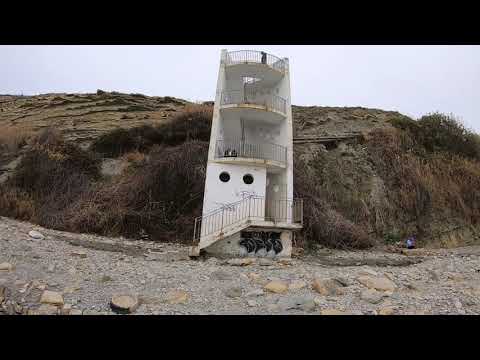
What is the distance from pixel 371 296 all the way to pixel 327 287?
120 cm

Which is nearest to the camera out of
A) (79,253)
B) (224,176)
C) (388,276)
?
(388,276)

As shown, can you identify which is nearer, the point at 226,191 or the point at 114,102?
the point at 226,191

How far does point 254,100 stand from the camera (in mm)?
18906

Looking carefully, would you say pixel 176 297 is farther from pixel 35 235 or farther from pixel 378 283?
pixel 35 235

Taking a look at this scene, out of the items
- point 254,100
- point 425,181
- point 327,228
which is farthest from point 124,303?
point 425,181

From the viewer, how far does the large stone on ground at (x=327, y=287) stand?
9.64m

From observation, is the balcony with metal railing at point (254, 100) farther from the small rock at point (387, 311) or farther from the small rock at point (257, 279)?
the small rock at point (387, 311)

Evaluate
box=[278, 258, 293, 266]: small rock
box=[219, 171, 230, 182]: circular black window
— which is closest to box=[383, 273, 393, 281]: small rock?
box=[278, 258, 293, 266]: small rock

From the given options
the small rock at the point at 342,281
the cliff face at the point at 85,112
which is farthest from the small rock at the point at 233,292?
the cliff face at the point at 85,112

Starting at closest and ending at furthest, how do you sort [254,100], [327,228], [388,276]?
1. [388,276]
2. [327,228]
3. [254,100]
